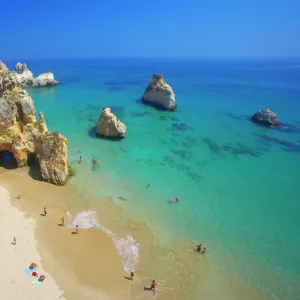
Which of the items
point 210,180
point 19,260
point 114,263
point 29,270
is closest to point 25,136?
point 19,260

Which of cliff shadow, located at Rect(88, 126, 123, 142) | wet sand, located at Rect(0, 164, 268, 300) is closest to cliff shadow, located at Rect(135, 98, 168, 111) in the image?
cliff shadow, located at Rect(88, 126, 123, 142)

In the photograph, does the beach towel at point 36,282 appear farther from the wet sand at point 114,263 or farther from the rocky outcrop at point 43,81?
the rocky outcrop at point 43,81

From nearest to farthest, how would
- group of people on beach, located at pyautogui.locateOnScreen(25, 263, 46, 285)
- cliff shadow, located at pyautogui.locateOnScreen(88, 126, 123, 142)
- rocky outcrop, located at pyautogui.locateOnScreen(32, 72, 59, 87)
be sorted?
group of people on beach, located at pyautogui.locateOnScreen(25, 263, 46, 285), cliff shadow, located at pyautogui.locateOnScreen(88, 126, 123, 142), rocky outcrop, located at pyautogui.locateOnScreen(32, 72, 59, 87)

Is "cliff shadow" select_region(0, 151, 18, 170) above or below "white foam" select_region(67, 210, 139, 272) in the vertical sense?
above

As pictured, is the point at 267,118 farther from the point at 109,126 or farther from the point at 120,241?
the point at 120,241

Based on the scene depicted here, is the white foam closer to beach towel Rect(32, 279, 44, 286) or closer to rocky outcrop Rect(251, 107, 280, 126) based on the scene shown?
beach towel Rect(32, 279, 44, 286)
